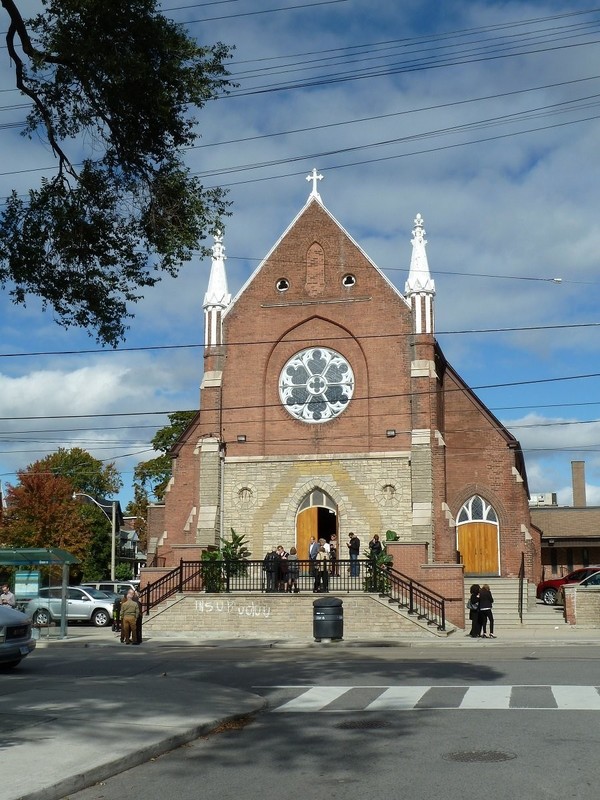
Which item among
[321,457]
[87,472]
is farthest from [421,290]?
[87,472]

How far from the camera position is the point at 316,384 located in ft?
113

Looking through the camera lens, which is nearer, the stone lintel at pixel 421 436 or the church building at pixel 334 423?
the stone lintel at pixel 421 436

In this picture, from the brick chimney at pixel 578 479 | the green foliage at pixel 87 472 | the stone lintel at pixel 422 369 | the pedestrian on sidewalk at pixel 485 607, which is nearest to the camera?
the pedestrian on sidewalk at pixel 485 607

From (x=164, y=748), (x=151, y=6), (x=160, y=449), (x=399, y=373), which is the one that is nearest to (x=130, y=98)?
(x=151, y=6)

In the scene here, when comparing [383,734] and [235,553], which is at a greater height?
[235,553]

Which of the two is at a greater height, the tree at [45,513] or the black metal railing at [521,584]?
the tree at [45,513]

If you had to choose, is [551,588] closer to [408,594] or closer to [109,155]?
[408,594]

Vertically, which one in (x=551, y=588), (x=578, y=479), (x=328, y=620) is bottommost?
(x=328, y=620)

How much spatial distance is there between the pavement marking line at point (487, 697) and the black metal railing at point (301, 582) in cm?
1417

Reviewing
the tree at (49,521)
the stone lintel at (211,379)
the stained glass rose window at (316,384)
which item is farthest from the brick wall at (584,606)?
the tree at (49,521)

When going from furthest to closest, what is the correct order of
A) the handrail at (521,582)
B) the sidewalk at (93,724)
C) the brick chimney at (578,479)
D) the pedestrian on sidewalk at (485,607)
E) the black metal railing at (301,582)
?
the brick chimney at (578,479)
the handrail at (521,582)
the black metal railing at (301,582)
the pedestrian on sidewalk at (485,607)
the sidewalk at (93,724)

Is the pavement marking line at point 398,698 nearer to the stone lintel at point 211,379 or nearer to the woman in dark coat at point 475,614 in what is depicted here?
the woman in dark coat at point 475,614

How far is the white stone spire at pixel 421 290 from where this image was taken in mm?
33312

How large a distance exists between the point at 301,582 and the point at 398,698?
18038 millimetres
